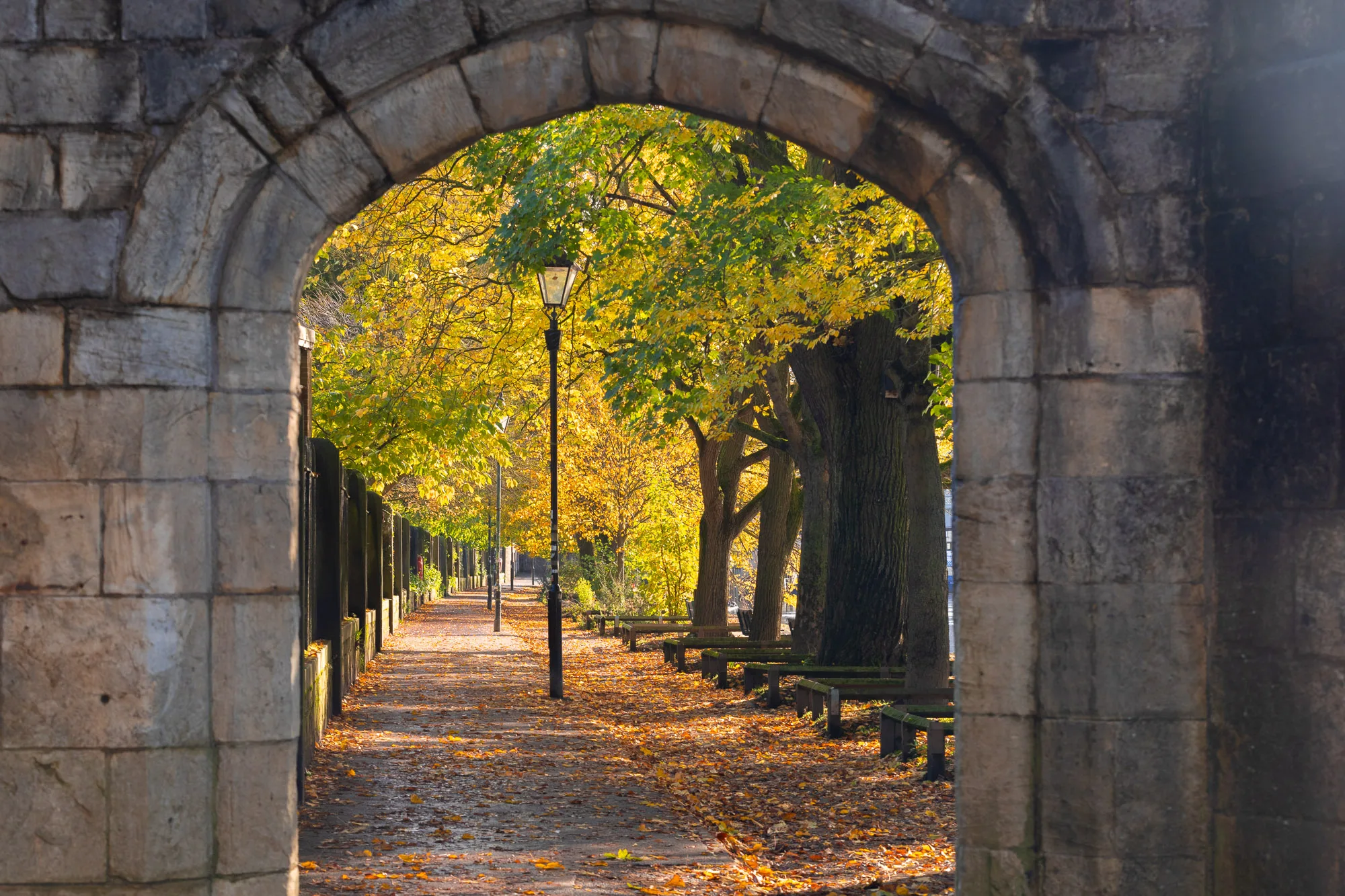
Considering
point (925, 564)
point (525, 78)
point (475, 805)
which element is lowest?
point (475, 805)

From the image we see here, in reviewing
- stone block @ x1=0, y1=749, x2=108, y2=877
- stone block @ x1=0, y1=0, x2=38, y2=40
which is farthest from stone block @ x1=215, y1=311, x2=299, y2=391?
stone block @ x1=0, y1=749, x2=108, y2=877

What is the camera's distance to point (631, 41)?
566 centimetres

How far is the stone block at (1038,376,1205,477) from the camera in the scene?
560 cm

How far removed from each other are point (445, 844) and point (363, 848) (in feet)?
1.41

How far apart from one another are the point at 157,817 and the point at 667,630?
58.4 ft

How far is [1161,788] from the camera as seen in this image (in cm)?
554

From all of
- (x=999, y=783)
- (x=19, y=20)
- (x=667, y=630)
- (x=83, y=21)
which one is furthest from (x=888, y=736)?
(x=667, y=630)

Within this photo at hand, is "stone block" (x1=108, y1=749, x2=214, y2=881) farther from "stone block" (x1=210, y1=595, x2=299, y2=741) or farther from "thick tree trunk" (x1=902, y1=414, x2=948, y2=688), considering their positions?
"thick tree trunk" (x1=902, y1=414, x2=948, y2=688)

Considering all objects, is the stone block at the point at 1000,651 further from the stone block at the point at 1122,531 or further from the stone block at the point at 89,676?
the stone block at the point at 89,676

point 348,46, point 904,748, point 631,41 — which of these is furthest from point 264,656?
point 904,748

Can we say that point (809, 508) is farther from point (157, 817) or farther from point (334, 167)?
point (157, 817)

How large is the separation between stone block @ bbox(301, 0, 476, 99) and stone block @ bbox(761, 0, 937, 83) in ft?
3.83

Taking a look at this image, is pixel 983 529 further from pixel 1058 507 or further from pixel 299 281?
pixel 299 281

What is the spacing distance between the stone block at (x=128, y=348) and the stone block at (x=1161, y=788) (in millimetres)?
3714
